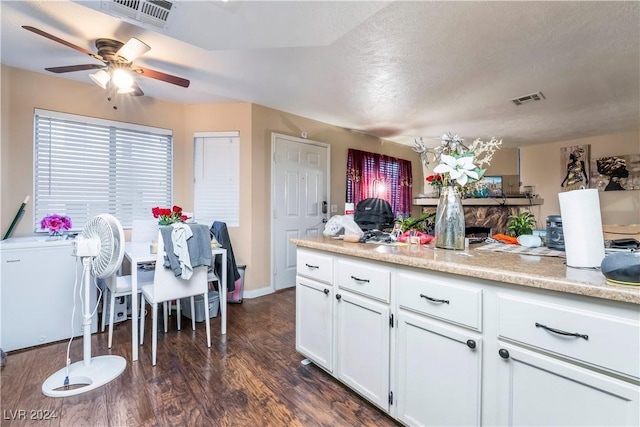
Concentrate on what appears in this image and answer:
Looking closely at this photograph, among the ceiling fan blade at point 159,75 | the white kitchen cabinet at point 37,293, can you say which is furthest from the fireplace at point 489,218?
the white kitchen cabinet at point 37,293

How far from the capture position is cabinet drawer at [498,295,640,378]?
0.85 m

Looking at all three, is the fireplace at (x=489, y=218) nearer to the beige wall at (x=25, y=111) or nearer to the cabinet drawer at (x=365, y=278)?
the cabinet drawer at (x=365, y=278)

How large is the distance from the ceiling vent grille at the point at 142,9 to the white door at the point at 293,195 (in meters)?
2.17

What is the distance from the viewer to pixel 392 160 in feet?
18.9

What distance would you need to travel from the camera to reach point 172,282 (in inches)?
87.0

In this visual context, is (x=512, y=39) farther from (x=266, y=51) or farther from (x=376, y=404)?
(x=376, y=404)

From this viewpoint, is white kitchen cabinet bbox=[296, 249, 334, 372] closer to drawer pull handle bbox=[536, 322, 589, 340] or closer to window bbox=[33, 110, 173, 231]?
drawer pull handle bbox=[536, 322, 589, 340]

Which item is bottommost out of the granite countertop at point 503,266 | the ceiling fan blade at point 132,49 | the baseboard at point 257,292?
the baseboard at point 257,292

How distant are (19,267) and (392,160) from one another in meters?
5.31

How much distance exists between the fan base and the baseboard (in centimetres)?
163

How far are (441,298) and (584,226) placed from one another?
0.59 meters

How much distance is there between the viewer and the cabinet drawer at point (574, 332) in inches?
33.3

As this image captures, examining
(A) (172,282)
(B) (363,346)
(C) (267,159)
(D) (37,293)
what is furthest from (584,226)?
(D) (37,293)

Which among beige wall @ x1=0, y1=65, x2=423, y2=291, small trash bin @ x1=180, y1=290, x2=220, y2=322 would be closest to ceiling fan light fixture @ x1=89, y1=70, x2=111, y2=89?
beige wall @ x1=0, y1=65, x2=423, y2=291
